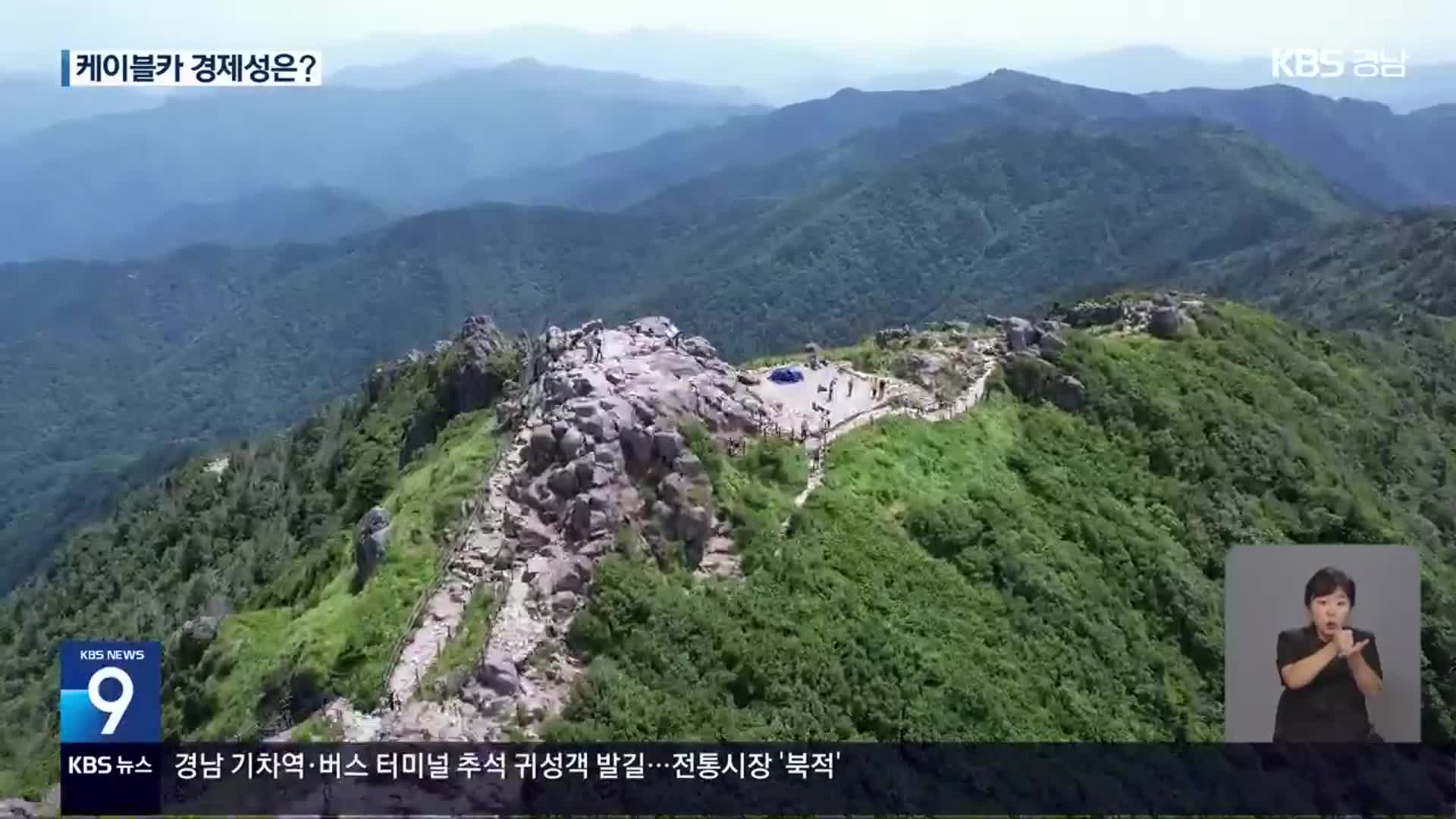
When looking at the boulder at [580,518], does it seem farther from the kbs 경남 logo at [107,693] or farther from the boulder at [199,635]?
the boulder at [199,635]

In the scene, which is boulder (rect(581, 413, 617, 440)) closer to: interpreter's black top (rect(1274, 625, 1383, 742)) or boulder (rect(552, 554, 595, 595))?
boulder (rect(552, 554, 595, 595))

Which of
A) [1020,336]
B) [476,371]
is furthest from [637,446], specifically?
[476,371]

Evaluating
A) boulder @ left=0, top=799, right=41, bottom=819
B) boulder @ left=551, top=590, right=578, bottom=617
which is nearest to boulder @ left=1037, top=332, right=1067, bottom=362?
boulder @ left=551, top=590, right=578, bottom=617

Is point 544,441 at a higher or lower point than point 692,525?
higher

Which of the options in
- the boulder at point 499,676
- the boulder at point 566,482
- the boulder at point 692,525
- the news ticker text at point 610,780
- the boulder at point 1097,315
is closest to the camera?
the news ticker text at point 610,780

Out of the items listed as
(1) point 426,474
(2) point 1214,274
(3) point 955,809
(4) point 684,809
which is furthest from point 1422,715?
(2) point 1214,274

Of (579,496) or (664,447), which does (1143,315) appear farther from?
(579,496)

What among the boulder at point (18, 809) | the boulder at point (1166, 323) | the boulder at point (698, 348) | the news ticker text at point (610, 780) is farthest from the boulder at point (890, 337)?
the boulder at point (18, 809)
